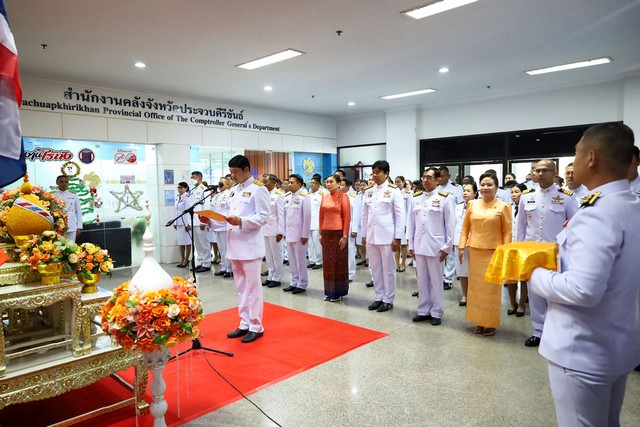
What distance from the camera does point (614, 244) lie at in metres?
1.37

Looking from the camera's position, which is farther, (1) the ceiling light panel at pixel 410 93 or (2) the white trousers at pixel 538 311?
(1) the ceiling light panel at pixel 410 93

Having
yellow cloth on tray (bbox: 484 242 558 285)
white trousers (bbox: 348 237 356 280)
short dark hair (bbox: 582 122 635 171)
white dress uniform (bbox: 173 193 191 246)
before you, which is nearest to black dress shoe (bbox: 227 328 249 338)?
white trousers (bbox: 348 237 356 280)

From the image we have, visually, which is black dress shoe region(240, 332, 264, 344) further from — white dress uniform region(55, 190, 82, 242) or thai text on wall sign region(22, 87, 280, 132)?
thai text on wall sign region(22, 87, 280, 132)

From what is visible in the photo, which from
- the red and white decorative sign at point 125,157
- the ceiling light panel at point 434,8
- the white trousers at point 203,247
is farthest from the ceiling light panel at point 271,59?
the red and white decorative sign at point 125,157

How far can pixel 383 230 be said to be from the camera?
491cm

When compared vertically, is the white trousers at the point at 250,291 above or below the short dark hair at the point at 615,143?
below

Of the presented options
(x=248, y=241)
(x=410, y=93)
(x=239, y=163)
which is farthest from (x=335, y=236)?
(x=410, y=93)

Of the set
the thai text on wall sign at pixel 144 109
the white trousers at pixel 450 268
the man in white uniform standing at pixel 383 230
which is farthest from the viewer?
the thai text on wall sign at pixel 144 109

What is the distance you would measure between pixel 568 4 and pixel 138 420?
569cm

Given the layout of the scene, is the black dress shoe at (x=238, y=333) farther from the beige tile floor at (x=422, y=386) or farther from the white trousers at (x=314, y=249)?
the white trousers at (x=314, y=249)

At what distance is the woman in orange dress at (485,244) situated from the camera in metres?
3.99

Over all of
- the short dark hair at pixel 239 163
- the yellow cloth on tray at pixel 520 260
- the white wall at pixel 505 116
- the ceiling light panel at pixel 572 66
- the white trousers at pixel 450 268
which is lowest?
the white trousers at pixel 450 268

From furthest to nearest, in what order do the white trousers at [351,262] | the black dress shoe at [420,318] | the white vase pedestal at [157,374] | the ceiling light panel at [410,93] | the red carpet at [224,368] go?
the ceiling light panel at [410,93] → the white trousers at [351,262] → the black dress shoe at [420,318] → the red carpet at [224,368] → the white vase pedestal at [157,374]

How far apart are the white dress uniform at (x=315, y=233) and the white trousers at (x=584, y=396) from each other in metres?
6.15
